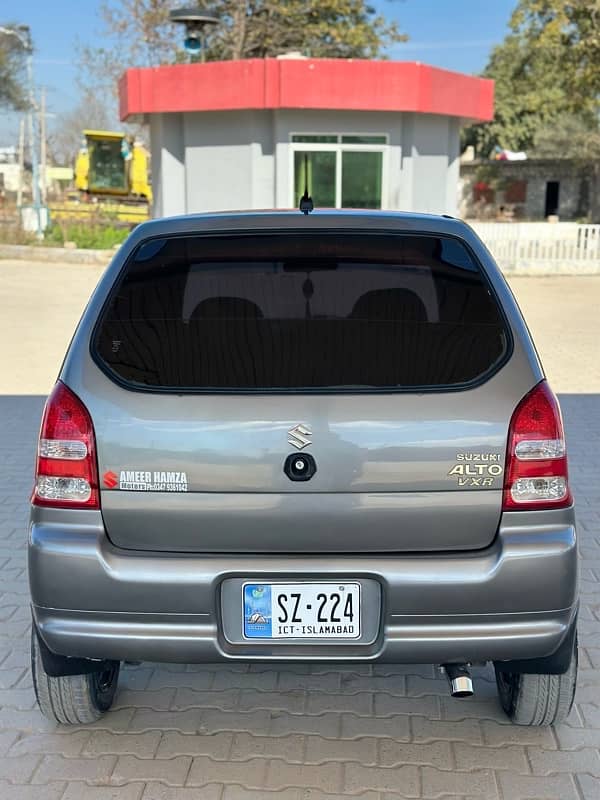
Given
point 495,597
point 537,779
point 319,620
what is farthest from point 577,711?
point 319,620

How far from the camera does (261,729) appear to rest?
3.32m

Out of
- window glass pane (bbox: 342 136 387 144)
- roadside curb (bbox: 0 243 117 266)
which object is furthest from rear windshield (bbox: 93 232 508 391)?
roadside curb (bbox: 0 243 117 266)

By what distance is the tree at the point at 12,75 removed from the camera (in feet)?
160

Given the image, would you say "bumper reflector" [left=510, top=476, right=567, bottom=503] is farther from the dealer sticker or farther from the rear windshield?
the dealer sticker

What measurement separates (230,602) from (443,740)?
3.31 feet

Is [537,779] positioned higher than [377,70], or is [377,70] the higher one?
[377,70]

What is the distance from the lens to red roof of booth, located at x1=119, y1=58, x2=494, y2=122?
21.6m

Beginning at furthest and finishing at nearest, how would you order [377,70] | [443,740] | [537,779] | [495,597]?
[377,70], [443,740], [537,779], [495,597]

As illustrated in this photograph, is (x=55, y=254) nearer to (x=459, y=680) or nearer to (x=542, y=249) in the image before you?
(x=542, y=249)

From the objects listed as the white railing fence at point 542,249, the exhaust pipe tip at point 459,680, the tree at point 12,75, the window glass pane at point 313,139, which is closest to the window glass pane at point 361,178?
the window glass pane at point 313,139

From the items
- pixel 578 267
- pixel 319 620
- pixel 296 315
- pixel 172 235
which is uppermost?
pixel 172 235

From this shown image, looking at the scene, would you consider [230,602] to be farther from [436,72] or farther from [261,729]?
[436,72]

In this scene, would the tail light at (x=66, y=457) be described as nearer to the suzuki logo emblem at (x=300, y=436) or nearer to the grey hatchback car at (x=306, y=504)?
the grey hatchback car at (x=306, y=504)

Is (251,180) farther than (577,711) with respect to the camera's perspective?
Yes
